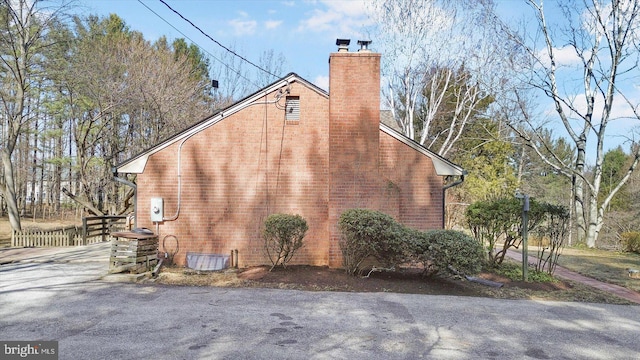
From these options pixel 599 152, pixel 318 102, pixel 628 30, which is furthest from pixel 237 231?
pixel 628 30

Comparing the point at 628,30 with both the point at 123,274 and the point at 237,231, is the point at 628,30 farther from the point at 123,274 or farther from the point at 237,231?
the point at 123,274

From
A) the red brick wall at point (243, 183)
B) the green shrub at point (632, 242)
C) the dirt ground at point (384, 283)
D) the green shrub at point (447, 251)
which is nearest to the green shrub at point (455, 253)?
the green shrub at point (447, 251)

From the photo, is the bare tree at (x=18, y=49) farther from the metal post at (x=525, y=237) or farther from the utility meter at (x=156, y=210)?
the metal post at (x=525, y=237)

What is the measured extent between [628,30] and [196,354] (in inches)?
873

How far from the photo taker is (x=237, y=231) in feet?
32.6

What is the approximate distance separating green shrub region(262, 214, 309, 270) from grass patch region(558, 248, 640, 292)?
7529mm

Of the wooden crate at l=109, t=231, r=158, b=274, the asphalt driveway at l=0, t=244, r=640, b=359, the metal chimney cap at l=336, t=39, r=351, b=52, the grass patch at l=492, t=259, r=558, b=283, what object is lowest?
the grass patch at l=492, t=259, r=558, b=283

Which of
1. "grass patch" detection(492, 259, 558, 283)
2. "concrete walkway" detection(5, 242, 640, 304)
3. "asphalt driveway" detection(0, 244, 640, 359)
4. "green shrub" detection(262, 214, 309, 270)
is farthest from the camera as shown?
"grass patch" detection(492, 259, 558, 283)

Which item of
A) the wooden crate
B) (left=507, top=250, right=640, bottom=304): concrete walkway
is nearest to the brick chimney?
the wooden crate

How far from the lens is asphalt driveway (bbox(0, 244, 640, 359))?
4418 mm

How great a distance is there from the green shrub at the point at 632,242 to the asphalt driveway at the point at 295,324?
36.5 feet

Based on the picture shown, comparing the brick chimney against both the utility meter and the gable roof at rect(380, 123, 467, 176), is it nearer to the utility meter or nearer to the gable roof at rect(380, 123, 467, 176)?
the gable roof at rect(380, 123, 467, 176)

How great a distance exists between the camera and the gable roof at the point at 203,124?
9797 millimetres

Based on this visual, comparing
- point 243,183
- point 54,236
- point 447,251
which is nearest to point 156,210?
point 243,183
